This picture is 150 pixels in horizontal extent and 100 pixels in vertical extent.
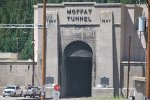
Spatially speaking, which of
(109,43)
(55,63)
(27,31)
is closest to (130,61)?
(109,43)

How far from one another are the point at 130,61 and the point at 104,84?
5.07 m

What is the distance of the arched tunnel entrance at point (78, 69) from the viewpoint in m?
95.9

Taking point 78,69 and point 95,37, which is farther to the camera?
point 78,69

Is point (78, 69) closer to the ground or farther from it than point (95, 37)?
closer to the ground

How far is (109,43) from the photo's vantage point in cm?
9488

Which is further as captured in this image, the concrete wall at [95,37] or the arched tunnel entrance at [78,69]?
the arched tunnel entrance at [78,69]

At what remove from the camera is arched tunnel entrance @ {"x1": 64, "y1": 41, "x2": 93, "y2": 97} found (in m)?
95.9

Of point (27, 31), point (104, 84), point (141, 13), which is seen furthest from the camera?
point (27, 31)

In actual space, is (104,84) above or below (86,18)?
below

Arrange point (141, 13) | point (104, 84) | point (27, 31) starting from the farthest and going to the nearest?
point (27, 31)
point (141, 13)
point (104, 84)

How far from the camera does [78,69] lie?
99.2 metres

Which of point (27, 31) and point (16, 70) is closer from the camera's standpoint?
point (16, 70)

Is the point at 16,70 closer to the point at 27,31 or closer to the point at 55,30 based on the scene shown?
the point at 55,30

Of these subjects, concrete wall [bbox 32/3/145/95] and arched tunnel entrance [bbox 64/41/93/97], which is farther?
arched tunnel entrance [bbox 64/41/93/97]
